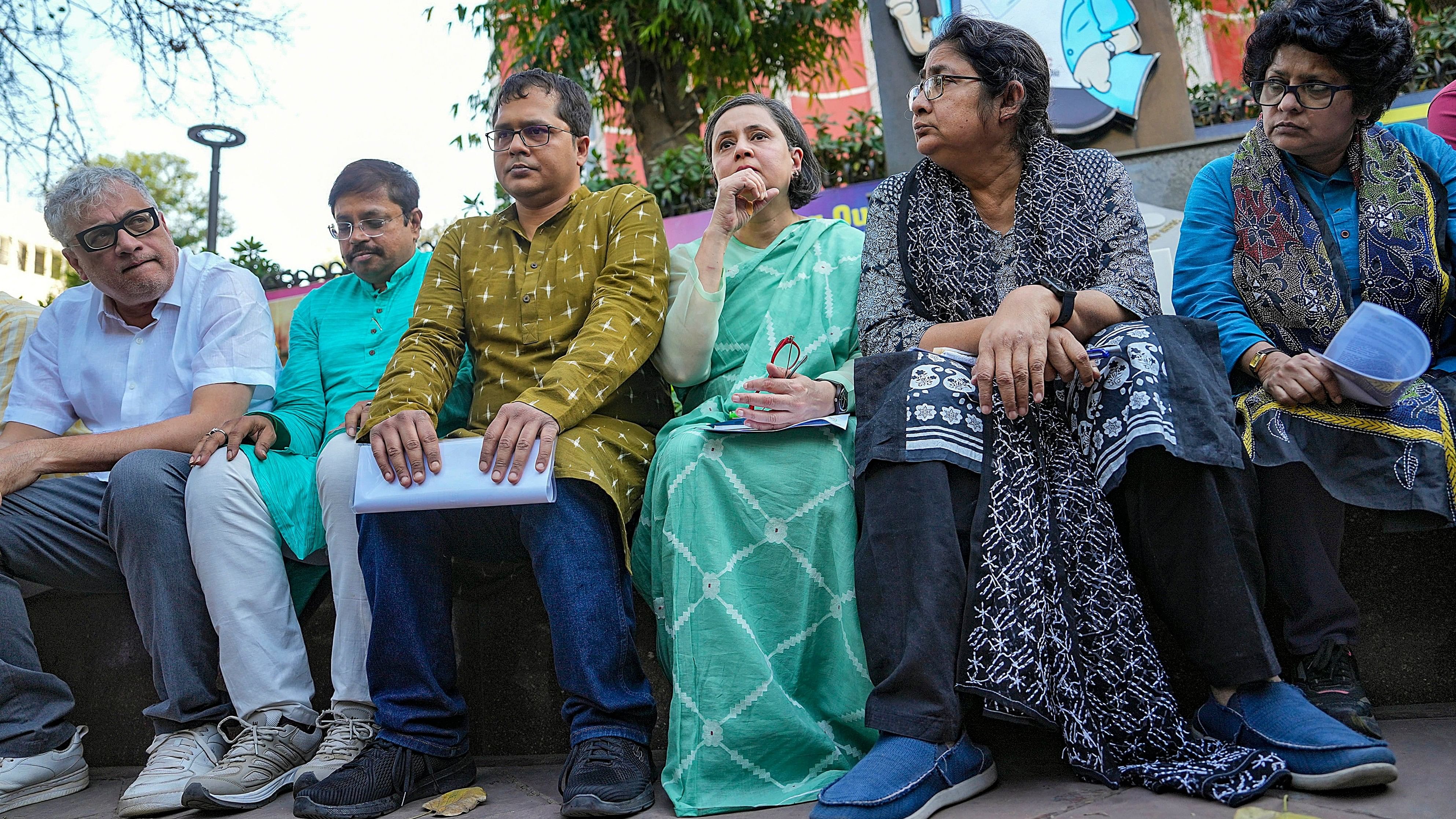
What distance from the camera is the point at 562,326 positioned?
8.75 ft

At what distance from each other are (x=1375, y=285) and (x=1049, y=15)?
554 cm

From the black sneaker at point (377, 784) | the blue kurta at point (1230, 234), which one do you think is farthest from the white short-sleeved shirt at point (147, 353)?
the blue kurta at point (1230, 234)

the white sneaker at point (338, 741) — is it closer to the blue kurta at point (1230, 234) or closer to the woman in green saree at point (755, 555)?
the woman in green saree at point (755, 555)

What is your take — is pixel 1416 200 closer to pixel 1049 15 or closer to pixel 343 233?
pixel 343 233

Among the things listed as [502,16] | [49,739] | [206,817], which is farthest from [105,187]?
[502,16]

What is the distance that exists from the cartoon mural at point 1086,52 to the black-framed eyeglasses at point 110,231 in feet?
18.3

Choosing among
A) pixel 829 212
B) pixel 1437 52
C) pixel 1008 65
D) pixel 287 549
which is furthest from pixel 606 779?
pixel 1437 52

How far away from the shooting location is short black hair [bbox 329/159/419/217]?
11.2ft

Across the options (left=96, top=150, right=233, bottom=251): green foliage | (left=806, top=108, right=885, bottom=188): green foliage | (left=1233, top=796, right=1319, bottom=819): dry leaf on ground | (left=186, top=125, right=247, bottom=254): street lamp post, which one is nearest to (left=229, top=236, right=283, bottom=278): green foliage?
(left=186, top=125, right=247, bottom=254): street lamp post

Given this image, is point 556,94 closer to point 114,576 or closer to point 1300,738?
point 114,576

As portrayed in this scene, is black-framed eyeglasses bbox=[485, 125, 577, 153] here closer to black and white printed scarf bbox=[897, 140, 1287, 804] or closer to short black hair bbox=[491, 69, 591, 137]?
short black hair bbox=[491, 69, 591, 137]

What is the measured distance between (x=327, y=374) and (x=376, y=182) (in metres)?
0.68

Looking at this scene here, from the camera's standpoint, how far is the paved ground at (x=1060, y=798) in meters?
1.66

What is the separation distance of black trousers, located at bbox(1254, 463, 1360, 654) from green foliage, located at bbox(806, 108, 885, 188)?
5.56m
